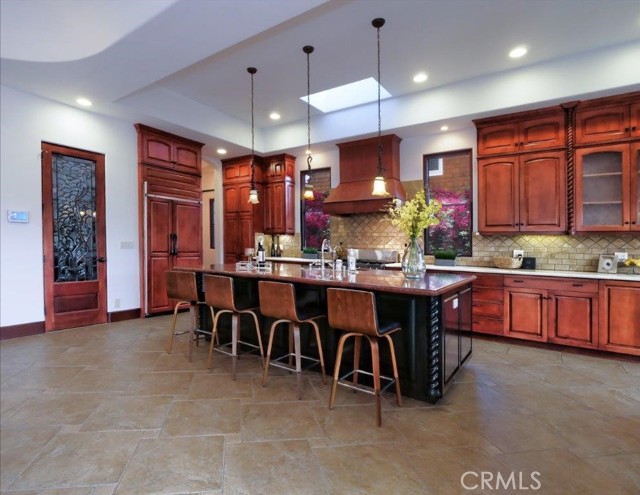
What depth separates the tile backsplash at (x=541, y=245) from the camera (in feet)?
13.3

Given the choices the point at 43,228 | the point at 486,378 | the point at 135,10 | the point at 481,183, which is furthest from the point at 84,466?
the point at 481,183

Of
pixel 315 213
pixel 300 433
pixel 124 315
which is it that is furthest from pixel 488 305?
pixel 124 315

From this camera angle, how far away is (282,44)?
11.8 ft

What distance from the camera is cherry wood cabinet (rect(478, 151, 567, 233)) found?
4.07 metres

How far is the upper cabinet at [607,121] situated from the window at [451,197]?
138 cm

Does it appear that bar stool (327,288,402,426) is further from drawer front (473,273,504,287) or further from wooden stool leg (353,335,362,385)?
drawer front (473,273,504,287)

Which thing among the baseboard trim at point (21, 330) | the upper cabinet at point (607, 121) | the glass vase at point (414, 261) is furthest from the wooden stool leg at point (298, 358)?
the upper cabinet at point (607, 121)

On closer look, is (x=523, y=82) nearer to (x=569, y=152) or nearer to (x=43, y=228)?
(x=569, y=152)

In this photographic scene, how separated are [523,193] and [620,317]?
5.60 ft

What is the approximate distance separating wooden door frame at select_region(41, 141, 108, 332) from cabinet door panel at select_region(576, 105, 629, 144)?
6.35 metres

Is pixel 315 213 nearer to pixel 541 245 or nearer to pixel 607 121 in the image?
pixel 541 245

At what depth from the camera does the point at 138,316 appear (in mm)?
5266

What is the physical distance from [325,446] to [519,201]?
3.86m

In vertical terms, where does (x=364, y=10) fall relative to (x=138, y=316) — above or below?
above
